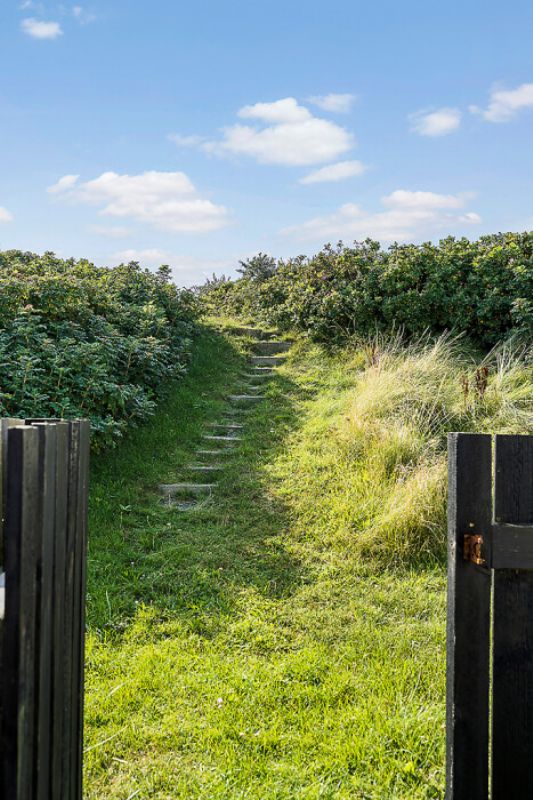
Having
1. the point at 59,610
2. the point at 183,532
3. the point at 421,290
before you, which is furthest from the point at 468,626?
the point at 421,290

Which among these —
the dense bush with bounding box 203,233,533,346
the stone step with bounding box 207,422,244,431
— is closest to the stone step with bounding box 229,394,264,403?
the stone step with bounding box 207,422,244,431

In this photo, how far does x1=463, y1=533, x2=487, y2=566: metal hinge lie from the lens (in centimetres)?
183

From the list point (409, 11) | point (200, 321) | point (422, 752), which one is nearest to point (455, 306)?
point (409, 11)

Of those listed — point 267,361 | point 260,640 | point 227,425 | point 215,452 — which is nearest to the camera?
point 260,640

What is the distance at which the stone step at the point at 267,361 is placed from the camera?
1123 centimetres

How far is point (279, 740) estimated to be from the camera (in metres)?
2.80

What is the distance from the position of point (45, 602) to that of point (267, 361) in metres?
9.86

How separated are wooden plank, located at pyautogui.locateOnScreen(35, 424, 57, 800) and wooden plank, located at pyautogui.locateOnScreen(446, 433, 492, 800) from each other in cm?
116

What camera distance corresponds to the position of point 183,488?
20.8ft

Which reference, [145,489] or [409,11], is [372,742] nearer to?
[145,489]

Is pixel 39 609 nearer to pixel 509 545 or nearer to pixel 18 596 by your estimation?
pixel 18 596

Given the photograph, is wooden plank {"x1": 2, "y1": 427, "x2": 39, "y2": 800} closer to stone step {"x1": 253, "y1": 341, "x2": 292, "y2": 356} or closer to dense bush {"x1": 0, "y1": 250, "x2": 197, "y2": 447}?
dense bush {"x1": 0, "y1": 250, "x2": 197, "y2": 447}

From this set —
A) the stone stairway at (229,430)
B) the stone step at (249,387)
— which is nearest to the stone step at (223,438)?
the stone stairway at (229,430)

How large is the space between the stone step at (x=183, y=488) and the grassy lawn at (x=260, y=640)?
0.14 m
